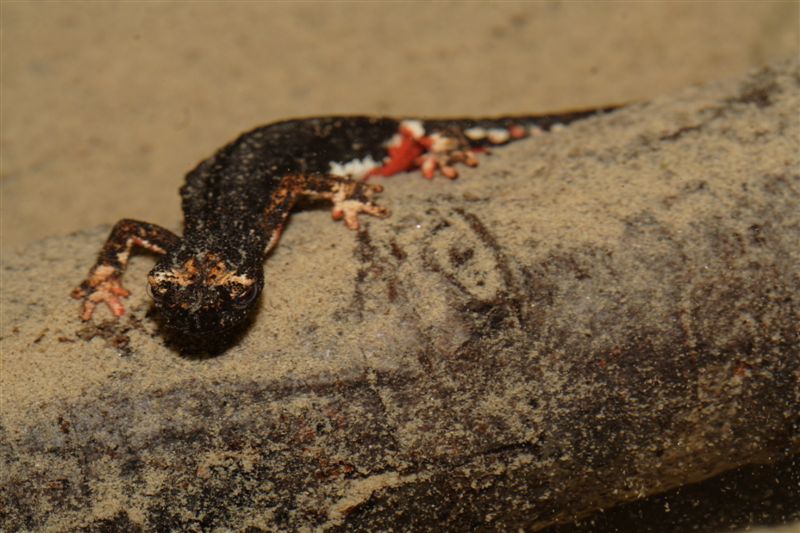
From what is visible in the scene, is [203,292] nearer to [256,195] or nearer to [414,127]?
[256,195]

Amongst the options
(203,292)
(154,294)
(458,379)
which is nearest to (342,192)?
(203,292)

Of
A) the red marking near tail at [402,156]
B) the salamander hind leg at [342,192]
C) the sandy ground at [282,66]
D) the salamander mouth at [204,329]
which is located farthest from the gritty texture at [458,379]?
the sandy ground at [282,66]

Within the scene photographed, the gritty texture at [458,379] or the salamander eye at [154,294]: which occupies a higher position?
the salamander eye at [154,294]

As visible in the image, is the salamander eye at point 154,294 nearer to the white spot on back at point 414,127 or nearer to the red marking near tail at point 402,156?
the red marking near tail at point 402,156

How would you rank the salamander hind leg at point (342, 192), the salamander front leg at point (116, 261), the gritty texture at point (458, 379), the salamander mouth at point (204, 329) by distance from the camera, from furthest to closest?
the salamander hind leg at point (342, 192) → the salamander front leg at point (116, 261) → the salamander mouth at point (204, 329) → the gritty texture at point (458, 379)

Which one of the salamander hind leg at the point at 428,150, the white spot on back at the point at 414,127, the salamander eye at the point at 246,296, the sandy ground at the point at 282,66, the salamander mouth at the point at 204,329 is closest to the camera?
the salamander mouth at the point at 204,329

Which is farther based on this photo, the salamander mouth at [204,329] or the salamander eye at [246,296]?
the salamander eye at [246,296]
